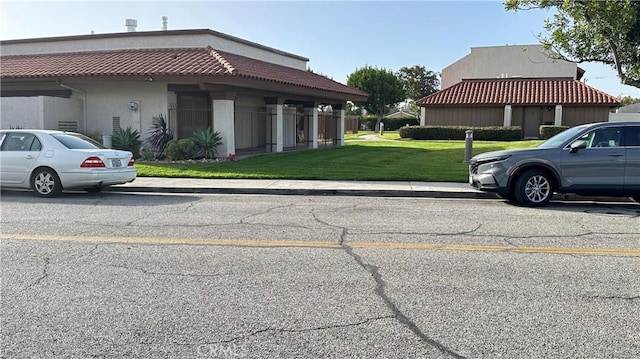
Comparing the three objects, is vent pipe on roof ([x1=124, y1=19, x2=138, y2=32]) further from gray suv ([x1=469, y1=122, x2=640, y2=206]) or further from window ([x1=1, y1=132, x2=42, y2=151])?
gray suv ([x1=469, y1=122, x2=640, y2=206])

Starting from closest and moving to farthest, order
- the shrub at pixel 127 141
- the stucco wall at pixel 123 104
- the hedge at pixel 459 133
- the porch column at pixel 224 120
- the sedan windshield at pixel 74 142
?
the sedan windshield at pixel 74 142 → the shrub at pixel 127 141 → the porch column at pixel 224 120 → the stucco wall at pixel 123 104 → the hedge at pixel 459 133

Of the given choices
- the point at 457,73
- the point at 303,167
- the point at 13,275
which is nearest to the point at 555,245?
the point at 13,275

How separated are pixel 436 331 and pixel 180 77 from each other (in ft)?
49.4

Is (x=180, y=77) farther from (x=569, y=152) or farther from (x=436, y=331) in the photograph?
(x=436, y=331)

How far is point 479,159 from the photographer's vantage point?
1046 cm

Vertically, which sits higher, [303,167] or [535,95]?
[535,95]

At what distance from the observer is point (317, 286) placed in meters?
4.77

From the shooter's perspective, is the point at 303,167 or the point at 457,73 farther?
the point at 457,73

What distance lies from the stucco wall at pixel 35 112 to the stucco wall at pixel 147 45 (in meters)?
4.19

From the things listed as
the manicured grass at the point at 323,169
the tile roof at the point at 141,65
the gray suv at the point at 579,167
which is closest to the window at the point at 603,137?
the gray suv at the point at 579,167

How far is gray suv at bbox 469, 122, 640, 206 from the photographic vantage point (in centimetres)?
963

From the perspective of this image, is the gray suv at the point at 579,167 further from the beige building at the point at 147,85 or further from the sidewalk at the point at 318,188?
the beige building at the point at 147,85

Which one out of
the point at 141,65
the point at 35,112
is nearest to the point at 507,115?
the point at 141,65

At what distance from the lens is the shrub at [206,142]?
56.3 feet
